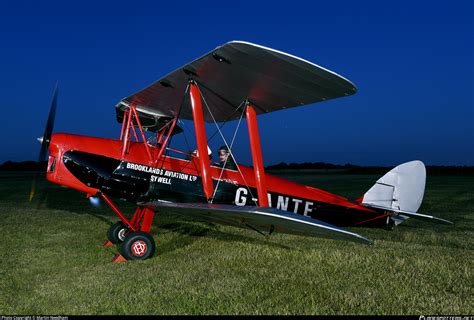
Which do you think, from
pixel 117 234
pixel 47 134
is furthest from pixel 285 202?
pixel 47 134

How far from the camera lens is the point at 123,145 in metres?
6.88

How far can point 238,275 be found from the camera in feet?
16.9

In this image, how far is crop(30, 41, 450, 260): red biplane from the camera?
17.7ft

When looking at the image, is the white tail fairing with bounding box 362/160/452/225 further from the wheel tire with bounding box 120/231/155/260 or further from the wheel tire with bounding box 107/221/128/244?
the wheel tire with bounding box 107/221/128/244

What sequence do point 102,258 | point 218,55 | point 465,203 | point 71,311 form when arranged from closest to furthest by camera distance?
point 71,311 < point 218,55 < point 102,258 < point 465,203

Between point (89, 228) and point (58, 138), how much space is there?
3260 mm

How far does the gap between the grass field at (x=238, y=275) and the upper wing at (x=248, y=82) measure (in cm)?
232

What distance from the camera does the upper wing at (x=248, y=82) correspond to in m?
5.02

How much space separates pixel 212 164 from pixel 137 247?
6.17 ft

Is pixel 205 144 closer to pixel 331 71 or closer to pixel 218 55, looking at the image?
pixel 218 55

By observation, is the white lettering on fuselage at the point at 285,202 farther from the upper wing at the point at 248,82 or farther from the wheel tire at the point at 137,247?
the wheel tire at the point at 137,247

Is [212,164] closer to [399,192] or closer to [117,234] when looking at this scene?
[117,234]

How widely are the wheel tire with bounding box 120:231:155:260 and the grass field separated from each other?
200 millimetres

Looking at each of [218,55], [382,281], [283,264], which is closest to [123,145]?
[218,55]
